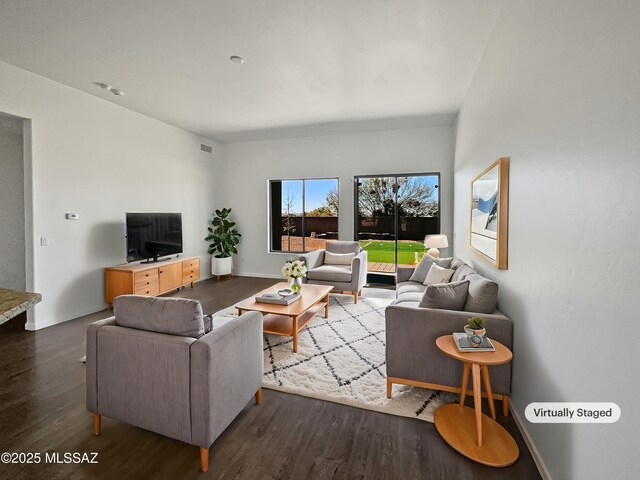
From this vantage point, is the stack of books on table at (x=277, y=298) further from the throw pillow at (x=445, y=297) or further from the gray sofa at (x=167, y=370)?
the throw pillow at (x=445, y=297)

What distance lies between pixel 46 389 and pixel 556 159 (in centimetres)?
399

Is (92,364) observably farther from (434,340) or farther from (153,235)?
(153,235)

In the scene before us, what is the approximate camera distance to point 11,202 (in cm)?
450

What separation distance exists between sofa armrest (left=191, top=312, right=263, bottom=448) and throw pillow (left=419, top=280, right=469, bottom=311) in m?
1.40

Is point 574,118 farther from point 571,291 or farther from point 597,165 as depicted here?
point 571,291

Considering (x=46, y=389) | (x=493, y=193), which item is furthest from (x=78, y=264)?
(x=493, y=193)

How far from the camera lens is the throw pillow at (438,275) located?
3869 mm

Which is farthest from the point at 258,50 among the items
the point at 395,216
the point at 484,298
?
the point at 395,216

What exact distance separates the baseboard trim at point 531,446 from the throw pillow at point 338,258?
3.63m

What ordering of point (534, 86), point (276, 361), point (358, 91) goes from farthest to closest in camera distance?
point (358, 91) < point (276, 361) < point (534, 86)

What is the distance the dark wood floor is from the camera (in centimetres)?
175

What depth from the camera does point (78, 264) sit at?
4477 millimetres

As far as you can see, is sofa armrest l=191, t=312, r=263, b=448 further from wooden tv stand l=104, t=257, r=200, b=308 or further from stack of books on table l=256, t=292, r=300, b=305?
wooden tv stand l=104, t=257, r=200, b=308

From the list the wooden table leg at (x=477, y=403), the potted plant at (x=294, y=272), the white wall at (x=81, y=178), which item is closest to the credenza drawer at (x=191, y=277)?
the white wall at (x=81, y=178)
